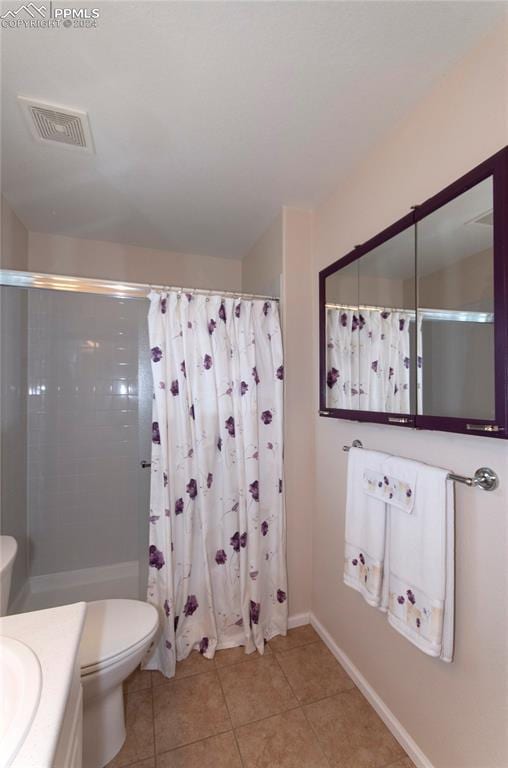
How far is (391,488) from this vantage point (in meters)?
1.30

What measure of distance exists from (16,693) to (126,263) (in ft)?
7.93

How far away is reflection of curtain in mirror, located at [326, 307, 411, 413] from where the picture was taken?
1351 mm

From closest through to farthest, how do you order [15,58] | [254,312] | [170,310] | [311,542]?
[15,58], [170,310], [254,312], [311,542]

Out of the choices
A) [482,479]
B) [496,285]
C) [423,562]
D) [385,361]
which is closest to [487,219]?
[496,285]

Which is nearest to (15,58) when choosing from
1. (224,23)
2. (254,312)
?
(224,23)

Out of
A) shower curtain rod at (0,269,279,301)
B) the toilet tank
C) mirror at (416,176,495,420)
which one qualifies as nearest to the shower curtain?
shower curtain rod at (0,269,279,301)

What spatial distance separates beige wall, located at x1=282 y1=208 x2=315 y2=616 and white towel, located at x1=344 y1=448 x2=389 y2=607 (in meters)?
0.47

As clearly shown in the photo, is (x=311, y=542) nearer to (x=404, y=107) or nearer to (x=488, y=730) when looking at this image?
(x=488, y=730)

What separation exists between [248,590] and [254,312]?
4.91 feet

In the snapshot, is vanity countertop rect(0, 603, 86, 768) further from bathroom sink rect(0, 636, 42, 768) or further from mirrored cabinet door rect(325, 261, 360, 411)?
mirrored cabinet door rect(325, 261, 360, 411)

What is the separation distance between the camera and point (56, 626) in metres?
0.82

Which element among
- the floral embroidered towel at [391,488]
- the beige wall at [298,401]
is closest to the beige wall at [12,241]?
the beige wall at [298,401]

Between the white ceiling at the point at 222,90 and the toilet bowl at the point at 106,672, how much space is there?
1929 mm

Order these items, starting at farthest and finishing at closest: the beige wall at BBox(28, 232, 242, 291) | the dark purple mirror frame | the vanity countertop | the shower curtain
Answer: the beige wall at BBox(28, 232, 242, 291) → the shower curtain → the dark purple mirror frame → the vanity countertop
